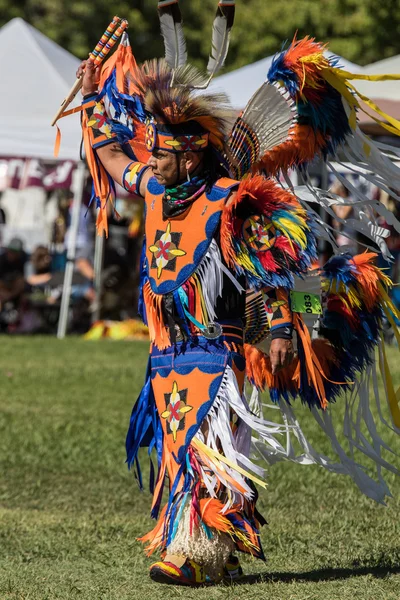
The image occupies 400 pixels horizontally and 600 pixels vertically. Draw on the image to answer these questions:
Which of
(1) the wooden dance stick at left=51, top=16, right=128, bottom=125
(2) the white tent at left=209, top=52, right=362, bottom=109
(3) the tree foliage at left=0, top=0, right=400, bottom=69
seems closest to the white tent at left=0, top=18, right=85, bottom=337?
(2) the white tent at left=209, top=52, right=362, bottom=109

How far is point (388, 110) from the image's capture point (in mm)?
11141

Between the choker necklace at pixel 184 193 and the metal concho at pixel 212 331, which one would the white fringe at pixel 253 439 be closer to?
the metal concho at pixel 212 331

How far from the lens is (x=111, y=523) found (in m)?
5.46

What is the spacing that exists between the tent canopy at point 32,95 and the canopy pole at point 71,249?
1.51 ft

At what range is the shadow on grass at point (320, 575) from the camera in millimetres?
4355

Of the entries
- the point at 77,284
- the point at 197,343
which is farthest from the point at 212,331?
the point at 77,284

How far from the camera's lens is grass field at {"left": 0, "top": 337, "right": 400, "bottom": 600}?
423 cm

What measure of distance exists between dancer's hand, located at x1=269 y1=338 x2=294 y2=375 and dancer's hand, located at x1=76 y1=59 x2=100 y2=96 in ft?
4.25

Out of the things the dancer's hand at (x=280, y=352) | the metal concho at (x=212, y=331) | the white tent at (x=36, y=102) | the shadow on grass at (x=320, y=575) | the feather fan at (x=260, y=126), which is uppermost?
the white tent at (x=36, y=102)

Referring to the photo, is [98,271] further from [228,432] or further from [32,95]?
[228,432]

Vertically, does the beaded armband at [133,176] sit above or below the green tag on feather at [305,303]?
above

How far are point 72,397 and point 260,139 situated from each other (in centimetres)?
518

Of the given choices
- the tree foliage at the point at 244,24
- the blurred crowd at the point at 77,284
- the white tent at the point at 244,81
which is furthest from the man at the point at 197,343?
the tree foliage at the point at 244,24

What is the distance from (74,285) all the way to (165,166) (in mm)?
10386
